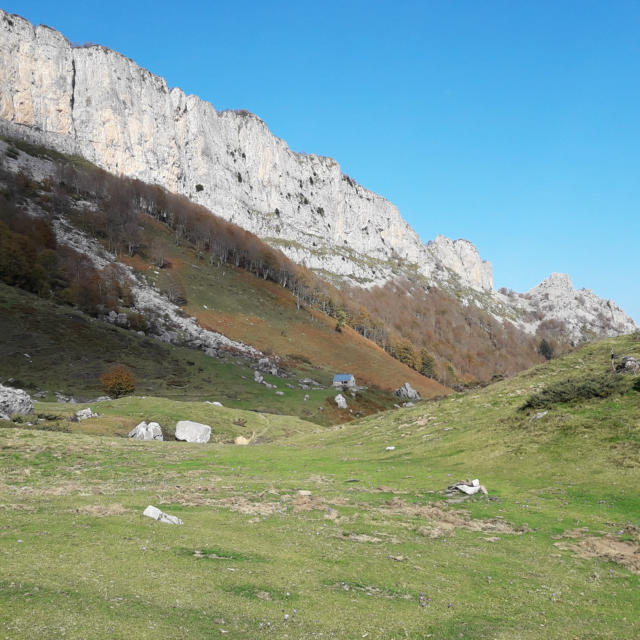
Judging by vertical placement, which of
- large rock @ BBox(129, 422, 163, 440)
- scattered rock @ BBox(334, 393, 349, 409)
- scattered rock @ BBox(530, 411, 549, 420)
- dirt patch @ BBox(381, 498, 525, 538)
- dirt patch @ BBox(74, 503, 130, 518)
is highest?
scattered rock @ BBox(530, 411, 549, 420)

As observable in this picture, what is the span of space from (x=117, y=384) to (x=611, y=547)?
73219 mm

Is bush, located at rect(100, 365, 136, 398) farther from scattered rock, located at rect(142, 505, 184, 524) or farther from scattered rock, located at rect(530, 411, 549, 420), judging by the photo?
scattered rock, located at rect(530, 411, 549, 420)

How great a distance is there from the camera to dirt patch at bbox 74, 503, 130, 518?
17.4 meters

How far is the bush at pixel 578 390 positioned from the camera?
33.6m

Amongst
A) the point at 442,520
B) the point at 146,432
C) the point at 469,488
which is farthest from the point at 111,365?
the point at 442,520

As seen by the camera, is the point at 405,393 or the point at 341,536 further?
the point at 405,393

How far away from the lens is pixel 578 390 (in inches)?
1356

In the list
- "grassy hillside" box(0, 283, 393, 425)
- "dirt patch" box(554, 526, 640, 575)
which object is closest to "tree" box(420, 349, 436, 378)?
"grassy hillside" box(0, 283, 393, 425)

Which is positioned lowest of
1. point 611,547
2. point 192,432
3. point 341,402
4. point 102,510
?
point 192,432

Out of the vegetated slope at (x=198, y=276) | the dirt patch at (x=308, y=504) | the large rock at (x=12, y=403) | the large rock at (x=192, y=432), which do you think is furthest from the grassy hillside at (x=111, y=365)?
the dirt patch at (x=308, y=504)

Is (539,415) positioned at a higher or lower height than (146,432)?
higher

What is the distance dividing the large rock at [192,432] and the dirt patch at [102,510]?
35712mm

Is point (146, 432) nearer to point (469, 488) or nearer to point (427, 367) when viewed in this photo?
point (469, 488)

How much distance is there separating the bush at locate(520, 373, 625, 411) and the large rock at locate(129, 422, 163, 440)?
37.3 meters
